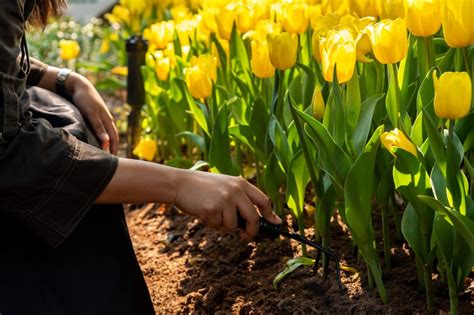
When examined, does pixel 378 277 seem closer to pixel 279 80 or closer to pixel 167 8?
pixel 279 80

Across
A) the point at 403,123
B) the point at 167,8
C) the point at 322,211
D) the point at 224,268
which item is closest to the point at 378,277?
the point at 322,211

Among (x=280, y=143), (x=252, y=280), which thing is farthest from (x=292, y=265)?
(x=280, y=143)

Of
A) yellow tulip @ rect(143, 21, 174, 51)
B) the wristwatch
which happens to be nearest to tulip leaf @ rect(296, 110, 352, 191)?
the wristwatch

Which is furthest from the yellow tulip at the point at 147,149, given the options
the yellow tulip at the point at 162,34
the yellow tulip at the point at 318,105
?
the yellow tulip at the point at 318,105

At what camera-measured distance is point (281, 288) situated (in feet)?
6.94

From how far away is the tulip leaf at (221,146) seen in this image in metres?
2.33

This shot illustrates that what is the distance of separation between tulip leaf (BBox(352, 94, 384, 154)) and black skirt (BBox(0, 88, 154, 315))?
0.55 meters

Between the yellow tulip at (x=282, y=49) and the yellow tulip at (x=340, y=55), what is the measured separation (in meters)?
0.21

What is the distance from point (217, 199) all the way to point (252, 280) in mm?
619

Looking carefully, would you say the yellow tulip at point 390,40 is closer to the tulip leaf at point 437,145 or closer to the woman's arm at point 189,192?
the tulip leaf at point 437,145

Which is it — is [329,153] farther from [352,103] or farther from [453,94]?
[453,94]

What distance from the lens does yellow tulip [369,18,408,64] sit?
172cm

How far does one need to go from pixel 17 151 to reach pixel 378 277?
0.84 meters

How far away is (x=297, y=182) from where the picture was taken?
7.13 ft
